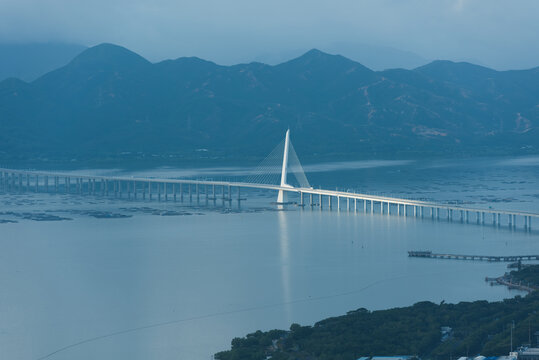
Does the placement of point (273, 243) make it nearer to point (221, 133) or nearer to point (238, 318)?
point (238, 318)

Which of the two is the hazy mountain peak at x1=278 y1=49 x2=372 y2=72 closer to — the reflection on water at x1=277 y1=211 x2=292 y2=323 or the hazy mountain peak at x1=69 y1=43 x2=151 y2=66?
the hazy mountain peak at x1=69 y1=43 x2=151 y2=66

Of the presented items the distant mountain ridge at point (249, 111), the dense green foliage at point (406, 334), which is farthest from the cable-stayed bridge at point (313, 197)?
the distant mountain ridge at point (249, 111)

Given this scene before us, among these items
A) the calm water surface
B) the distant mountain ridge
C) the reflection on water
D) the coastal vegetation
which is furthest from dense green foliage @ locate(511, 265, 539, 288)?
the distant mountain ridge

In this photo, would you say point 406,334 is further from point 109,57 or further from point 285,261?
point 109,57

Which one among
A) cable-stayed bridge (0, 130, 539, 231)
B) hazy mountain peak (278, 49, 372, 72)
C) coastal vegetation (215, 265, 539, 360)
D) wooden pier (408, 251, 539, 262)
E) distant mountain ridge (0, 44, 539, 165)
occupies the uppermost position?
hazy mountain peak (278, 49, 372, 72)

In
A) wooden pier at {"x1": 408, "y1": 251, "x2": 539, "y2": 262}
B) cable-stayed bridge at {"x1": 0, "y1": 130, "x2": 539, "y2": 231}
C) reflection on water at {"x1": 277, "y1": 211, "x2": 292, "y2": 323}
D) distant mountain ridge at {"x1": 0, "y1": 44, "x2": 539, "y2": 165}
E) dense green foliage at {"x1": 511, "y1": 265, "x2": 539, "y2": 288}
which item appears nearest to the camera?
reflection on water at {"x1": 277, "y1": 211, "x2": 292, "y2": 323}

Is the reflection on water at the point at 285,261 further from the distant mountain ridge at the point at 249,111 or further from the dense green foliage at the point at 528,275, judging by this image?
the distant mountain ridge at the point at 249,111
